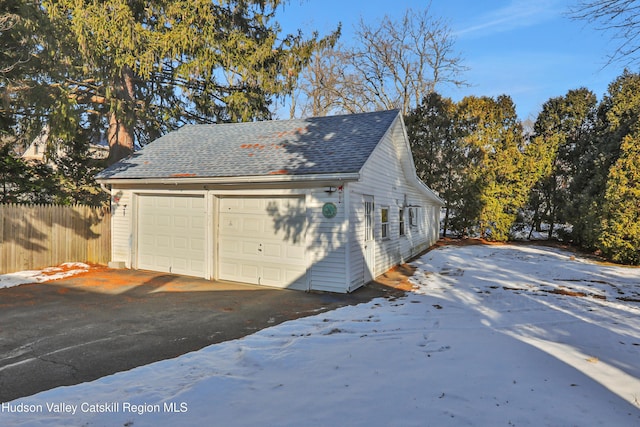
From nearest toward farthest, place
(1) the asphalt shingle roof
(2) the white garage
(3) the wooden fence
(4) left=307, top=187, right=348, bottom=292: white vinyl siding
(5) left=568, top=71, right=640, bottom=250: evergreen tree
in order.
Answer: (4) left=307, top=187, right=348, bottom=292: white vinyl siding, (2) the white garage, (1) the asphalt shingle roof, (3) the wooden fence, (5) left=568, top=71, right=640, bottom=250: evergreen tree

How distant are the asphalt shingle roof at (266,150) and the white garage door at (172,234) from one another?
92 cm

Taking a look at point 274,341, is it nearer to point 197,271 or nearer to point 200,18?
point 197,271

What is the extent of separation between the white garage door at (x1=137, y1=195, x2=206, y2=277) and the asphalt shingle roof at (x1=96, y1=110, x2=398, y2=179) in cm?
92

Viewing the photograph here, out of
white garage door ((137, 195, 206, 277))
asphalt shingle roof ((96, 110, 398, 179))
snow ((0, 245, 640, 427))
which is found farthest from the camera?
white garage door ((137, 195, 206, 277))

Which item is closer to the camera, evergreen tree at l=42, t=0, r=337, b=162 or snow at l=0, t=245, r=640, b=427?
snow at l=0, t=245, r=640, b=427

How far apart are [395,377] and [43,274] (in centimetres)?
1077

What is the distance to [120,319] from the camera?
6414 millimetres

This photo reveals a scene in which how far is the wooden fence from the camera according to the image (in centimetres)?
995

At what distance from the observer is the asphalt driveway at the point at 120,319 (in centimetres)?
438

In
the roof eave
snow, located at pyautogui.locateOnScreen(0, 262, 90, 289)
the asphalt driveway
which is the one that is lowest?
the asphalt driveway

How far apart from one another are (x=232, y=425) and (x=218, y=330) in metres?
3.10

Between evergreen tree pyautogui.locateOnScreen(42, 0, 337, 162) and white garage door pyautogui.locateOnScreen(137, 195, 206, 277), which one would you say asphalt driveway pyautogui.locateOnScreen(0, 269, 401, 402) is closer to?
white garage door pyautogui.locateOnScreen(137, 195, 206, 277)

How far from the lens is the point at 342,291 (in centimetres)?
845

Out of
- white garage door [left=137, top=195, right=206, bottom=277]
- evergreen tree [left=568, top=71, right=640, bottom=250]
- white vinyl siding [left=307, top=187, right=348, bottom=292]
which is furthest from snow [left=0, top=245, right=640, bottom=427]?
evergreen tree [left=568, top=71, right=640, bottom=250]
